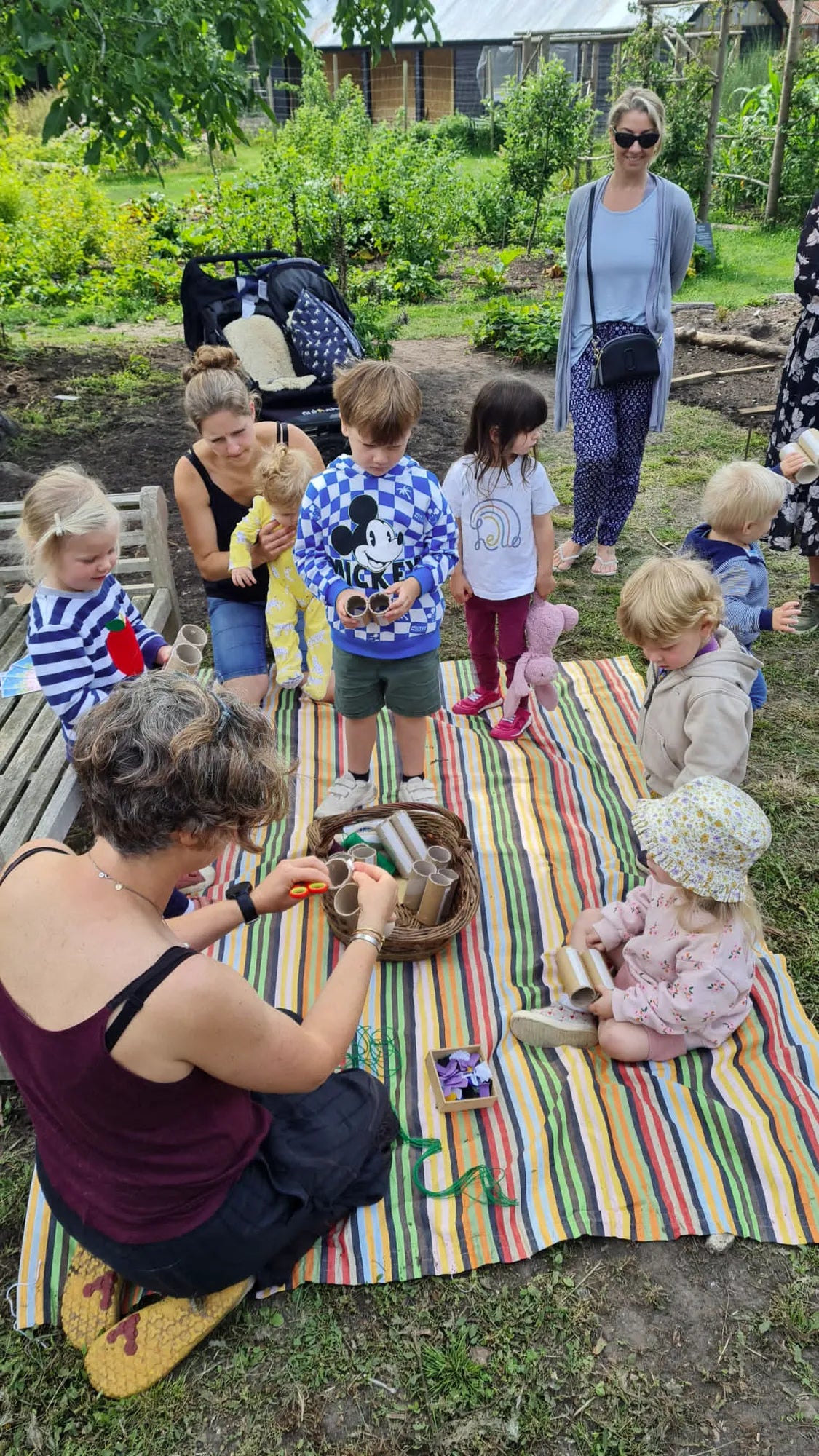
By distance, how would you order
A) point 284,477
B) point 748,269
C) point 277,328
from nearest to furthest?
point 284,477, point 277,328, point 748,269

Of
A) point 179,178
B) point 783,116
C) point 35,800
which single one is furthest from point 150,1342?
point 179,178

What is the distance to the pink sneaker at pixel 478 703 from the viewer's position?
443 cm

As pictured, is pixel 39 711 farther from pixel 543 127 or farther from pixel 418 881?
pixel 543 127

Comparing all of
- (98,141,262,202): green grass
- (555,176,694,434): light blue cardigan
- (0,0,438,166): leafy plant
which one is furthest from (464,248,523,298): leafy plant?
(555,176,694,434): light blue cardigan

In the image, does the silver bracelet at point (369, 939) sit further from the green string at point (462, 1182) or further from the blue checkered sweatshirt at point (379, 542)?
the blue checkered sweatshirt at point (379, 542)

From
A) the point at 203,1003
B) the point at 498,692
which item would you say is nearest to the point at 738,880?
the point at 203,1003

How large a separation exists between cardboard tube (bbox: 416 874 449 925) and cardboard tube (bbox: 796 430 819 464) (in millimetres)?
2598

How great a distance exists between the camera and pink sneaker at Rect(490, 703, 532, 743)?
13.9 ft

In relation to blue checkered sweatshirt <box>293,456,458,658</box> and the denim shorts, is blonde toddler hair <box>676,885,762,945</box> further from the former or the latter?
the denim shorts

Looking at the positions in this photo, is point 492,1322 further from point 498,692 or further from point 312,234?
point 312,234

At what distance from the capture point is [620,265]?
475 cm

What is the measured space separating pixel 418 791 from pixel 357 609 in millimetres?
921

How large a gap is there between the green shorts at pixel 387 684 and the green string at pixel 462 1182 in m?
1.60

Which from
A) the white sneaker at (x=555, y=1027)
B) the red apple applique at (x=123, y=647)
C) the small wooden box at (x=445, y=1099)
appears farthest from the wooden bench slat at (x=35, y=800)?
the white sneaker at (x=555, y=1027)
